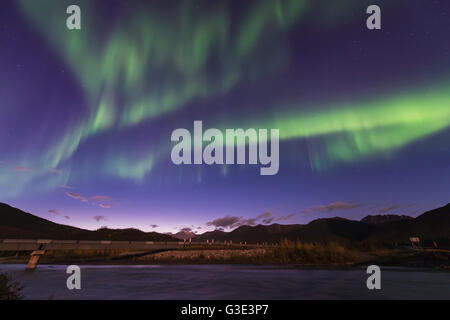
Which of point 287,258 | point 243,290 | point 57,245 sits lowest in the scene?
point 287,258

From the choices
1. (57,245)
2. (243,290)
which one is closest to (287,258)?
(243,290)

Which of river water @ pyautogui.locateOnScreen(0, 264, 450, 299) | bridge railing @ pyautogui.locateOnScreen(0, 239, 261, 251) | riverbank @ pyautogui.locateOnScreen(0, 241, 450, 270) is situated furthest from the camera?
riverbank @ pyautogui.locateOnScreen(0, 241, 450, 270)

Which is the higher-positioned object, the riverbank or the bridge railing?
the bridge railing

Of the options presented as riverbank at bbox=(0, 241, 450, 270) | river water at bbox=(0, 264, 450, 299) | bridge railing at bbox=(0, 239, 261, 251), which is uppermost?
bridge railing at bbox=(0, 239, 261, 251)

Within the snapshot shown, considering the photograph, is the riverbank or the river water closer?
the river water

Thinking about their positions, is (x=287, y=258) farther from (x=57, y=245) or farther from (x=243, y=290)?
(x=57, y=245)

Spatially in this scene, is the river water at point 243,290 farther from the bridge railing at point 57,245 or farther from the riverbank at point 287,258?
the riverbank at point 287,258

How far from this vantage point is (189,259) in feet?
186

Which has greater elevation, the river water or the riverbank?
the river water

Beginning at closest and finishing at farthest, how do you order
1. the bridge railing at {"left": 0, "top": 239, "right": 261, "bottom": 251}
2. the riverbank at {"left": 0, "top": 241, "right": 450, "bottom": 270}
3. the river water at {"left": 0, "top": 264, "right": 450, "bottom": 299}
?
the river water at {"left": 0, "top": 264, "right": 450, "bottom": 299} < the bridge railing at {"left": 0, "top": 239, "right": 261, "bottom": 251} < the riverbank at {"left": 0, "top": 241, "right": 450, "bottom": 270}

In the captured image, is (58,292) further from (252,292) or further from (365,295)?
(365,295)

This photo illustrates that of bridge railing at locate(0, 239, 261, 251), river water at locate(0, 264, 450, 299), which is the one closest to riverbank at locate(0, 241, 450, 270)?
bridge railing at locate(0, 239, 261, 251)

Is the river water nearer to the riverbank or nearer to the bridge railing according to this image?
the bridge railing
